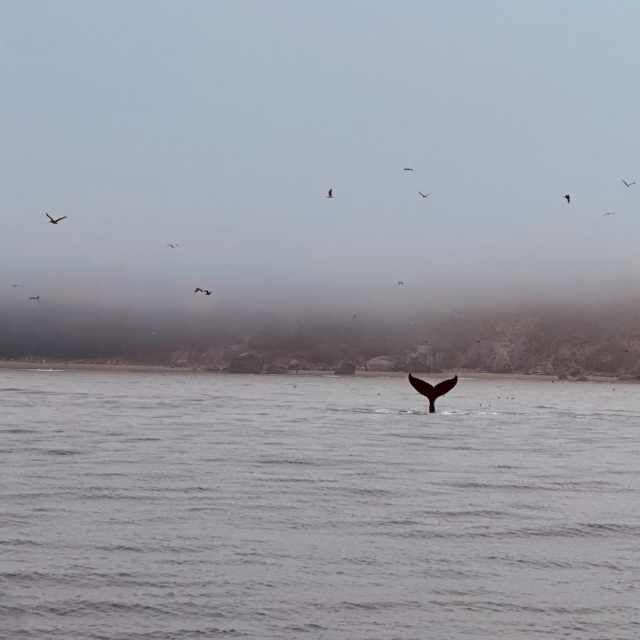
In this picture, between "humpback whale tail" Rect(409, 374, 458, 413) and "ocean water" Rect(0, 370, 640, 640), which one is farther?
"humpback whale tail" Rect(409, 374, 458, 413)

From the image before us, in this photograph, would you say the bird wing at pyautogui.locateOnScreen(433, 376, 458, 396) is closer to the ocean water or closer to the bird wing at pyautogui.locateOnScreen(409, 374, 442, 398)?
the bird wing at pyautogui.locateOnScreen(409, 374, 442, 398)

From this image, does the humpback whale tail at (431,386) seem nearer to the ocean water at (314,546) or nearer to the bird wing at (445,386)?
the bird wing at (445,386)

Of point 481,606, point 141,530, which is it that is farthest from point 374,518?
point 481,606

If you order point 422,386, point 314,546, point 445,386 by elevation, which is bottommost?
point 314,546

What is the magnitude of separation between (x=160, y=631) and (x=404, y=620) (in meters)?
2.97

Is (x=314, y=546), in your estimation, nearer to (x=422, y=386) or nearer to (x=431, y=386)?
(x=422, y=386)

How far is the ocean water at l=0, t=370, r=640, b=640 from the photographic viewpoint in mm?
10930

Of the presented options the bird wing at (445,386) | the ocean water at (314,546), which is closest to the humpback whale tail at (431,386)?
the bird wing at (445,386)

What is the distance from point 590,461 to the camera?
1227 inches

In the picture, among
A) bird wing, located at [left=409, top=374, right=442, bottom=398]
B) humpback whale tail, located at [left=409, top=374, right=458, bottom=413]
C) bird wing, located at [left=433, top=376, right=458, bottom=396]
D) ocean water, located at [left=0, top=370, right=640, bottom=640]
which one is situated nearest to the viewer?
ocean water, located at [left=0, top=370, right=640, bottom=640]

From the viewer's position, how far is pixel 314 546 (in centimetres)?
1510

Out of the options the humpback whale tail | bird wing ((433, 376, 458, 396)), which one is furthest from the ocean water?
the humpback whale tail

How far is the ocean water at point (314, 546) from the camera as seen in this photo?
35.9ft

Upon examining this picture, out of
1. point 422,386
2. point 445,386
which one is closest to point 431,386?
point 422,386
